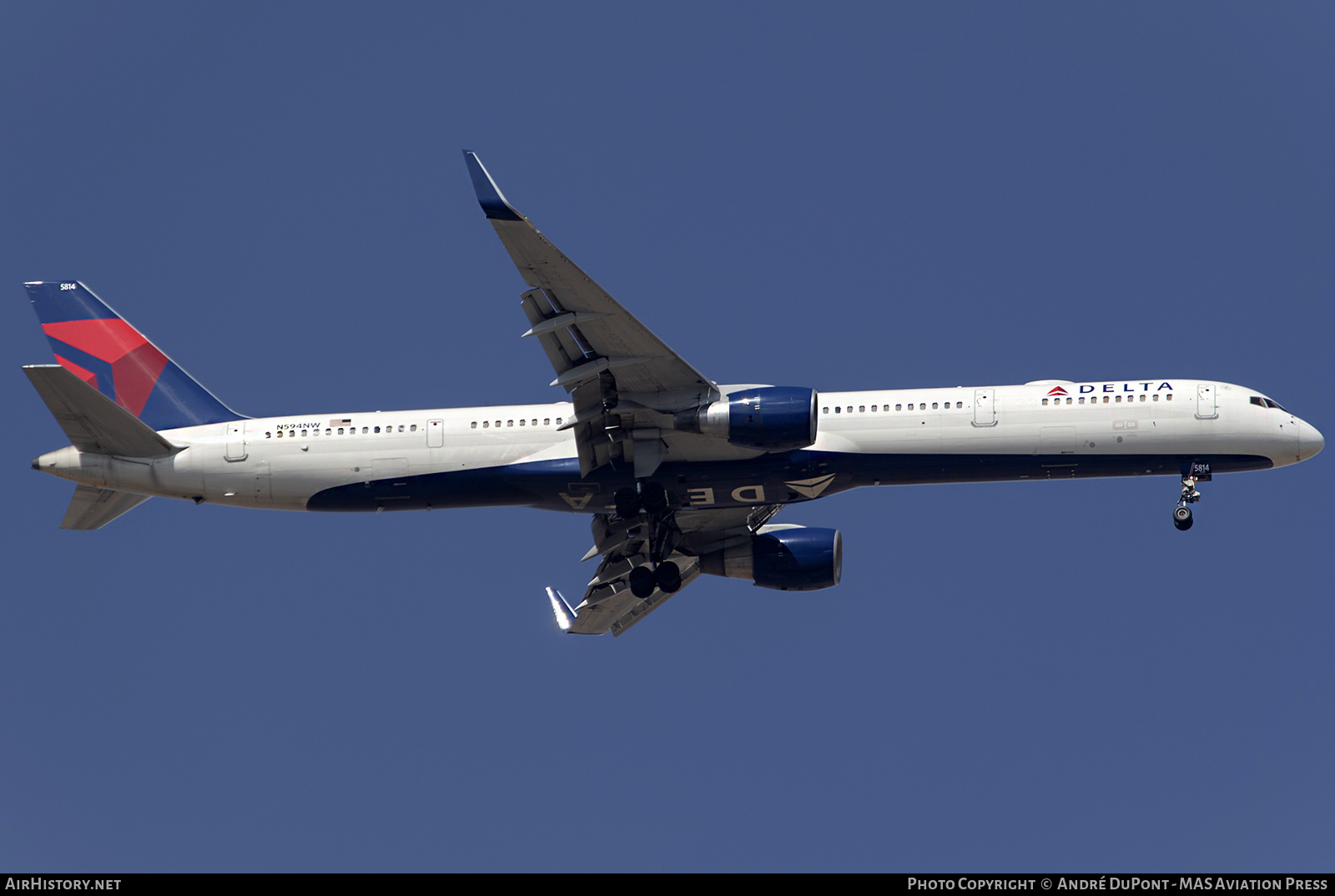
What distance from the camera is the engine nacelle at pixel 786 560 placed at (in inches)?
1863

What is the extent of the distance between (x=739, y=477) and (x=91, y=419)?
1799 centimetres

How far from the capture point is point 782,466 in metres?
41.5

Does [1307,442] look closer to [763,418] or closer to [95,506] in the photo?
[763,418]

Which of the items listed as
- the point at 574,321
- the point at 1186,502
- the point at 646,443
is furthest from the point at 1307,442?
the point at 574,321

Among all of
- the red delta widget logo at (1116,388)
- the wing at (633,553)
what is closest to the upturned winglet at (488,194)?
the wing at (633,553)

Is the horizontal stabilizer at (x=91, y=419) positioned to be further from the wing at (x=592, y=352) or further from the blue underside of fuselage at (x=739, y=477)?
the wing at (x=592, y=352)

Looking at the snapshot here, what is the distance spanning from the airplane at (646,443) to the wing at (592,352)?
0.23 ft

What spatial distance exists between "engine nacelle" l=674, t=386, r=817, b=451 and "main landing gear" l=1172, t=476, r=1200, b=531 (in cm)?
1066

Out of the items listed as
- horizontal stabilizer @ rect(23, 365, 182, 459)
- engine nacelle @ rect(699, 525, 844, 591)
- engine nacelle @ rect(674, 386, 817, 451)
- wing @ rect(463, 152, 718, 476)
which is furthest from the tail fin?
engine nacelle @ rect(699, 525, 844, 591)
